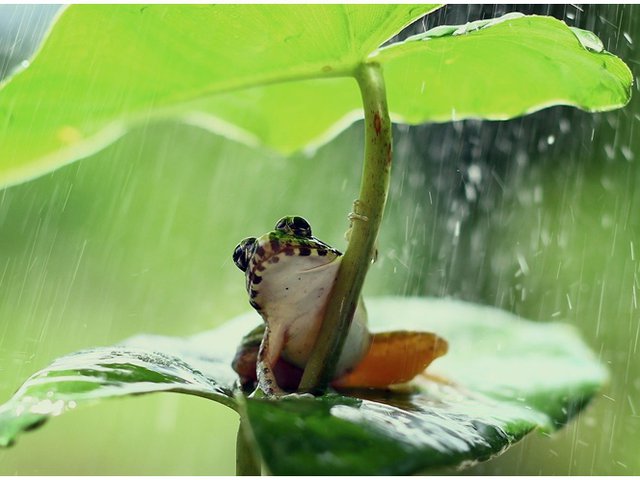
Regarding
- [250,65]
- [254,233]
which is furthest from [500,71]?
[254,233]

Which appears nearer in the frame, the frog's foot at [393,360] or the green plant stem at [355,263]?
the green plant stem at [355,263]

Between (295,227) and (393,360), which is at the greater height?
(295,227)

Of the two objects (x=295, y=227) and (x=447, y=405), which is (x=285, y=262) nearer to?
(x=295, y=227)

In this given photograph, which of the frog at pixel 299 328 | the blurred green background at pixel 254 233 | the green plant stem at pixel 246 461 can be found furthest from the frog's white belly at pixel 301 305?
the blurred green background at pixel 254 233

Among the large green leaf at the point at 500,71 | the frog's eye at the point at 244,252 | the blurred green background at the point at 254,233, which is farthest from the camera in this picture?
the blurred green background at the point at 254,233

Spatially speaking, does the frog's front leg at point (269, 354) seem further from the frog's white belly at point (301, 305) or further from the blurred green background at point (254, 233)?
the blurred green background at point (254, 233)

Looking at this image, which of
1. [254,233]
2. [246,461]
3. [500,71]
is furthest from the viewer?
[254,233]

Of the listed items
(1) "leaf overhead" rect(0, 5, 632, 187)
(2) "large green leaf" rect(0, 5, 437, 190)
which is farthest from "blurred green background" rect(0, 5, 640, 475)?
(2) "large green leaf" rect(0, 5, 437, 190)

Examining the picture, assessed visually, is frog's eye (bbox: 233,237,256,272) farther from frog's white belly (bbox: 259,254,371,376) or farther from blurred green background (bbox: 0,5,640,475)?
blurred green background (bbox: 0,5,640,475)
